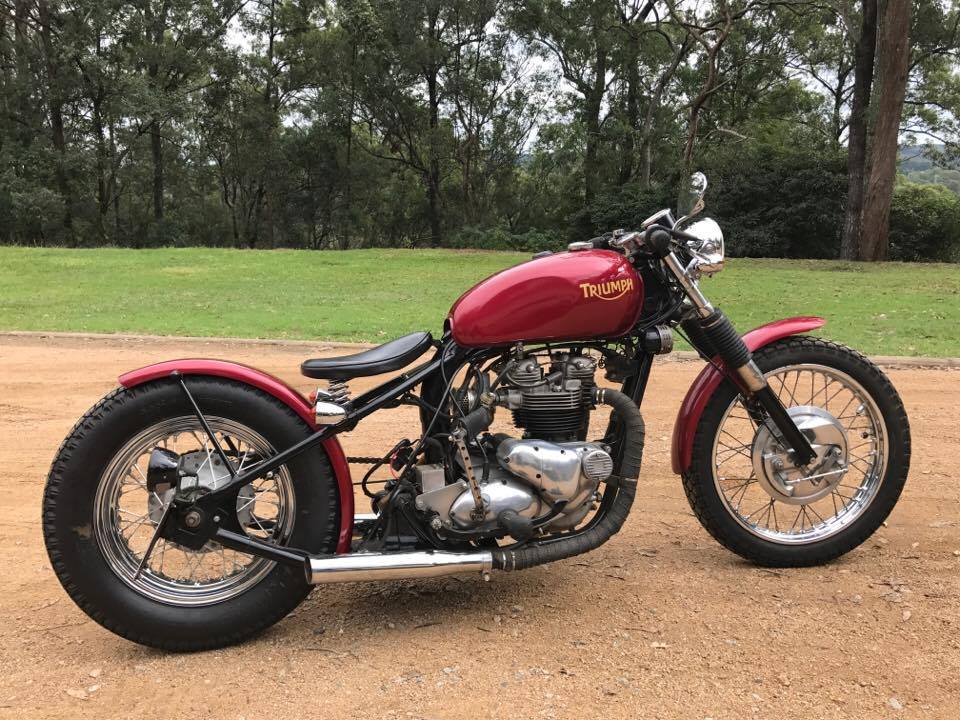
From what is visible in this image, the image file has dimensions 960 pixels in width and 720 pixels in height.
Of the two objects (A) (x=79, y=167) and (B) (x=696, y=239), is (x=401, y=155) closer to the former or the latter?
(A) (x=79, y=167)

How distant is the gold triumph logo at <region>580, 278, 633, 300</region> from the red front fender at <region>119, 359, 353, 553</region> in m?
1.09

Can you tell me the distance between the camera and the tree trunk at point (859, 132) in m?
20.9

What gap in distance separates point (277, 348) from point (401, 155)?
31.4 meters

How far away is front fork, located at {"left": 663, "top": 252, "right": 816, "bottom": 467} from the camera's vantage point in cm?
304

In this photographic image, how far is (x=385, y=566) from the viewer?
2.69 m

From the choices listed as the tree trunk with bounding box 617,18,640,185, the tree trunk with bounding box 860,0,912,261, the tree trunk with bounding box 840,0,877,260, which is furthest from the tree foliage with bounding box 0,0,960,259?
the tree trunk with bounding box 860,0,912,261

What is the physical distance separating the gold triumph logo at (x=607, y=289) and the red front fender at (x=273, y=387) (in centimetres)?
109

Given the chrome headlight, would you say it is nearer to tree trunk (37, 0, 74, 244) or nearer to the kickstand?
→ the kickstand

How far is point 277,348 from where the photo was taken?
8.73 m

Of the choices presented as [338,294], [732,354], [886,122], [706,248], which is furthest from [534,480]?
[886,122]

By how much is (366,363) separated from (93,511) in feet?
3.50

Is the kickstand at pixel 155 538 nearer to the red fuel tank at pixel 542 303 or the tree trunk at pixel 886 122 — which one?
the red fuel tank at pixel 542 303

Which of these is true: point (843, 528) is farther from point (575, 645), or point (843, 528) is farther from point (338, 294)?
point (338, 294)

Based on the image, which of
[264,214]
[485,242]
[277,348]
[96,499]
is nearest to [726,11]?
[485,242]
